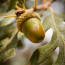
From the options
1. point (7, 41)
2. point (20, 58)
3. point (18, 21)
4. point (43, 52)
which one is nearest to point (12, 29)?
point (7, 41)

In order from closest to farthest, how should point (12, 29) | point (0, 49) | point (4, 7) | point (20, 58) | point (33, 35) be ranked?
point (33, 35) → point (0, 49) → point (12, 29) → point (4, 7) → point (20, 58)

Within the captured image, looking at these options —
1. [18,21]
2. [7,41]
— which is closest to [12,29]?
[7,41]

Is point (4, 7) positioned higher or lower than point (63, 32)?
higher

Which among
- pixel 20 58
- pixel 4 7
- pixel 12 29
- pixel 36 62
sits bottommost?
pixel 20 58

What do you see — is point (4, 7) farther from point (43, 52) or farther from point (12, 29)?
point (43, 52)

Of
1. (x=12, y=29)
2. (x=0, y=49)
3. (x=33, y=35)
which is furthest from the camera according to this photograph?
(x=12, y=29)

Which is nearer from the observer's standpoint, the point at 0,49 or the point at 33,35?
the point at 33,35

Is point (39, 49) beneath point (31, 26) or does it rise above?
beneath
